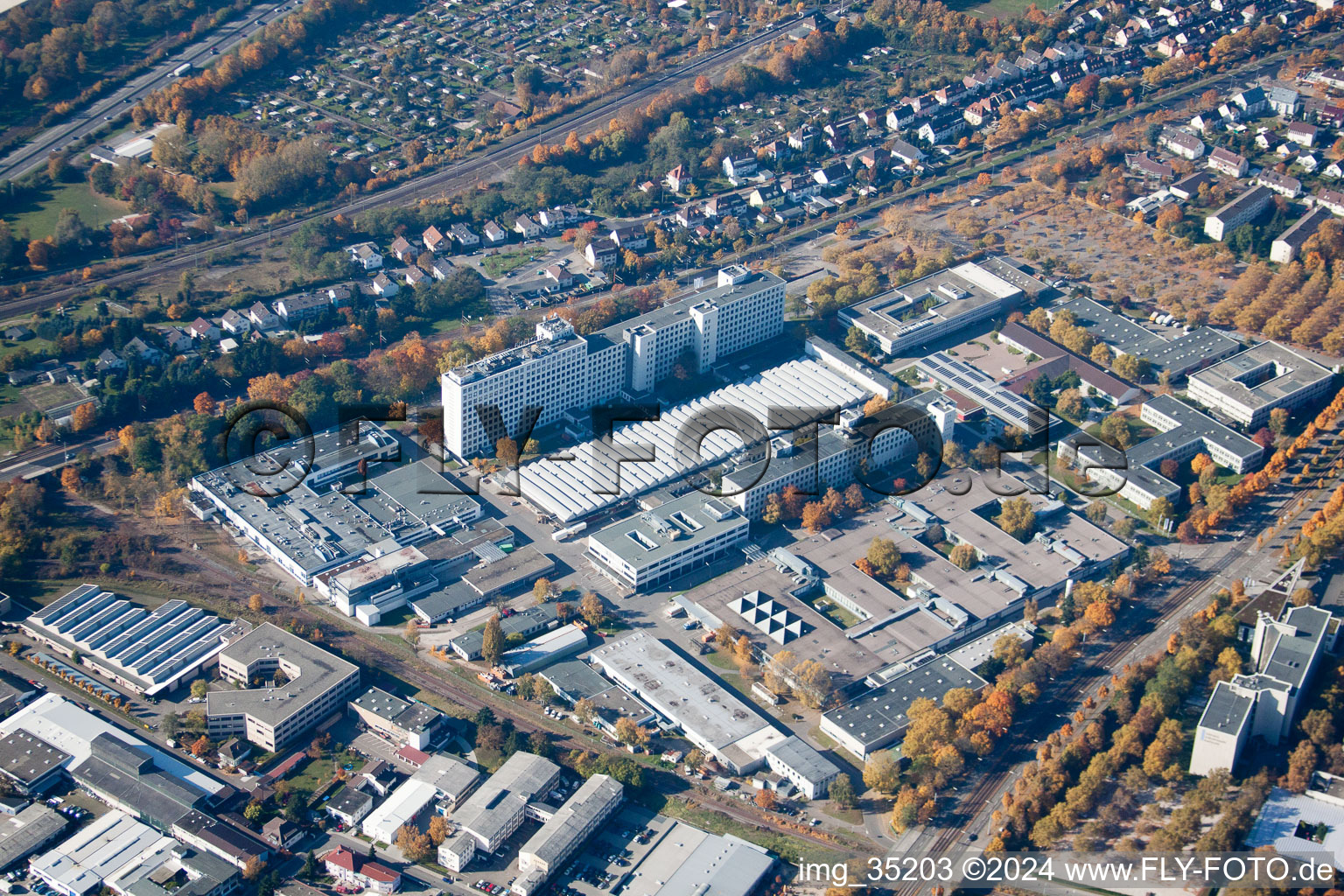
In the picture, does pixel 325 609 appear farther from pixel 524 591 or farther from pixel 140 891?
pixel 140 891

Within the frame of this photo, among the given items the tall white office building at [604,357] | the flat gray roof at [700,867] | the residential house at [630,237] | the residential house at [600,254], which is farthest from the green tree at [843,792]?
the residential house at [630,237]

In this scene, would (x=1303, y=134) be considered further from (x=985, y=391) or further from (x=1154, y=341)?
(x=985, y=391)

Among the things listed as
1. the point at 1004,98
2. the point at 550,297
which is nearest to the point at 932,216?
the point at 1004,98

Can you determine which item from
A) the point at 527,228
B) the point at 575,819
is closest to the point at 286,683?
the point at 575,819

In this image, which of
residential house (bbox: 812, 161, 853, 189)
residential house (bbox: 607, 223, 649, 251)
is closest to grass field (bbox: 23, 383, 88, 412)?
residential house (bbox: 607, 223, 649, 251)

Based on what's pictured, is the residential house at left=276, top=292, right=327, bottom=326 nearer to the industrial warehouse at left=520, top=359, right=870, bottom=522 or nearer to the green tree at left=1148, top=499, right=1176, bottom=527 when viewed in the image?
the industrial warehouse at left=520, top=359, right=870, bottom=522
